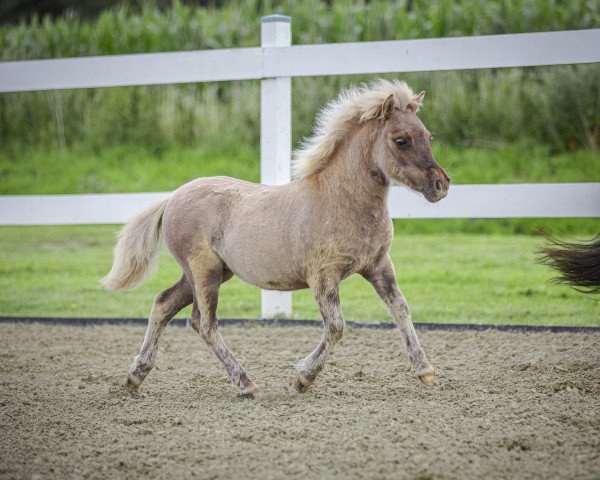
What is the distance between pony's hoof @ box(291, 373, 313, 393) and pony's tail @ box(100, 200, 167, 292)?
1101mm

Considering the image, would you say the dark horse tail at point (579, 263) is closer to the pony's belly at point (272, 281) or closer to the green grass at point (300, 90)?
the pony's belly at point (272, 281)

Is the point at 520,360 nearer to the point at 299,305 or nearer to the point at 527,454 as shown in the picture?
the point at 527,454

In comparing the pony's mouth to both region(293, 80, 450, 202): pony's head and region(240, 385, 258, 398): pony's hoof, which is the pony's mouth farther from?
region(240, 385, 258, 398): pony's hoof

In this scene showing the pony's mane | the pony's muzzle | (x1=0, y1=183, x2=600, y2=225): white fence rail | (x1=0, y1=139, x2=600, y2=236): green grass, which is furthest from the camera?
(x1=0, y1=139, x2=600, y2=236): green grass

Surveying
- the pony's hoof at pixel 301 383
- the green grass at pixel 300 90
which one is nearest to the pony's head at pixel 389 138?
the pony's hoof at pixel 301 383

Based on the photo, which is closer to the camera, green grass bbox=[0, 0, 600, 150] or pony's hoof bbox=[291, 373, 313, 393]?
pony's hoof bbox=[291, 373, 313, 393]

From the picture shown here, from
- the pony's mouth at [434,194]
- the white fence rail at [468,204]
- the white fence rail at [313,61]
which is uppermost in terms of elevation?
the white fence rail at [313,61]

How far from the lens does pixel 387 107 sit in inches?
156

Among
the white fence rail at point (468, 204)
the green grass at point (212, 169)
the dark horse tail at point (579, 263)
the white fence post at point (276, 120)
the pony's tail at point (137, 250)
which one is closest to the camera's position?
the dark horse tail at point (579, 263)

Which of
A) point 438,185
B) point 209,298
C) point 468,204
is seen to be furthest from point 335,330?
point 468,204

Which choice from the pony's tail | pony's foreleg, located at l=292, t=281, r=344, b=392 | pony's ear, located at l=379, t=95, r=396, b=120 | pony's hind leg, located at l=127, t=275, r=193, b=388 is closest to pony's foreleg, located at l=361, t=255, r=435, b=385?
pony's foreleg, located at l=292, t=281, r=344, b=392

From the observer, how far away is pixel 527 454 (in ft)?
10.1

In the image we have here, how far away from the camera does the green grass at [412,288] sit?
663 centimetres

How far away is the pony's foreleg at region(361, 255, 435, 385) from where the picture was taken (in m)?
4.18
